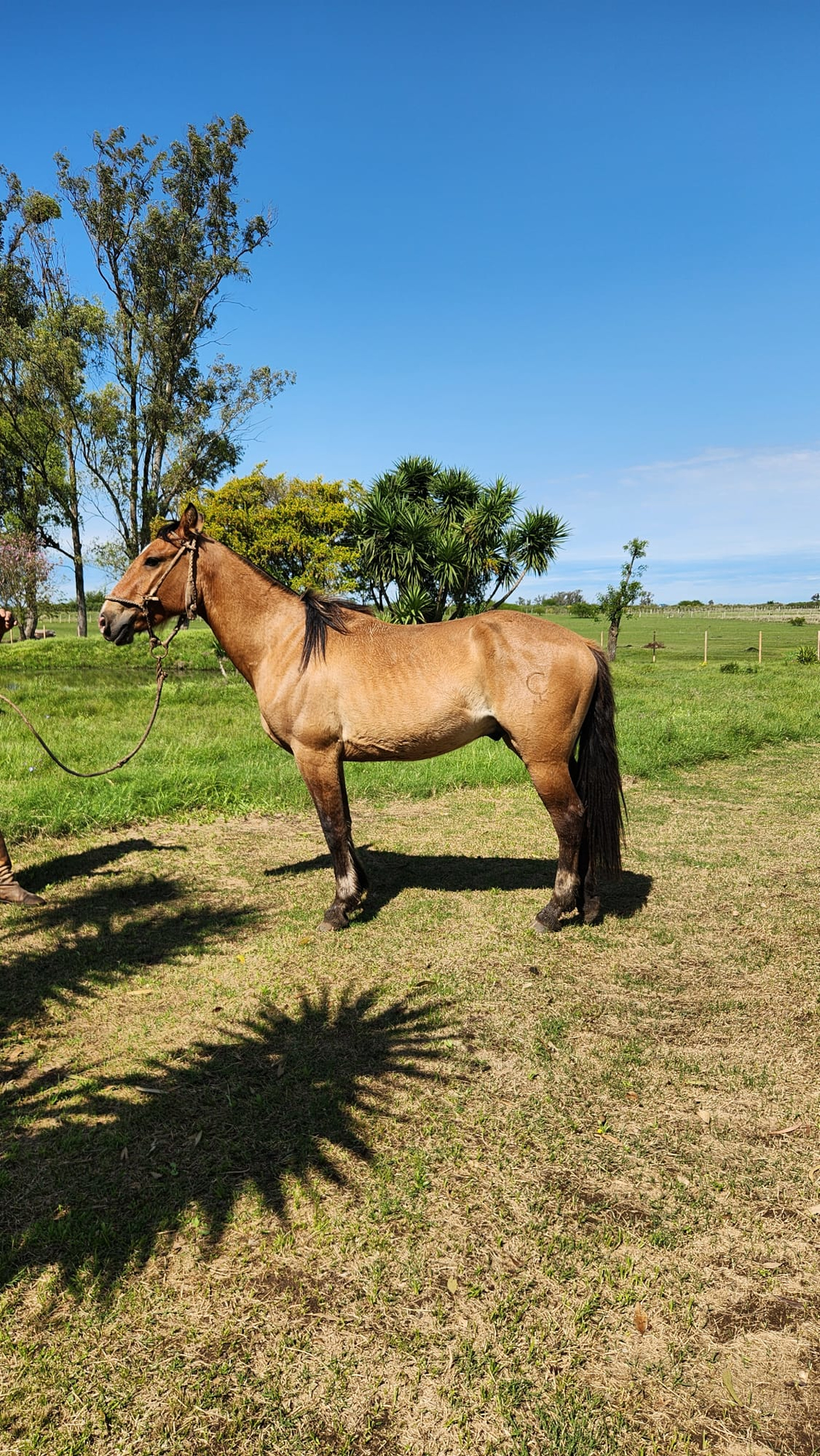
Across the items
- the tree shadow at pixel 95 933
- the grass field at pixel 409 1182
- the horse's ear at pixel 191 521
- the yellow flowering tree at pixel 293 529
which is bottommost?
the grass field at pixel 409 1182

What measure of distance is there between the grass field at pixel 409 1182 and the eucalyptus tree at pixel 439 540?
20.5 m

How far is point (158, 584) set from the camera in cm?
536

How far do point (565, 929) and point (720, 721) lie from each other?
30.6 ft

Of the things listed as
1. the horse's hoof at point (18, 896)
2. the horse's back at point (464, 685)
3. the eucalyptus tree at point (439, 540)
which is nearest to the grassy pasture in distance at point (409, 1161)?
the horse's hoof at point (18, 896)

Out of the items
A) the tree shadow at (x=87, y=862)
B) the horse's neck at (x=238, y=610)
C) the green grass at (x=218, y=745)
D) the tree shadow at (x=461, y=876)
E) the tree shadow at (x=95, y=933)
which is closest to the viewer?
the tree shadow at (x=95, y=933)

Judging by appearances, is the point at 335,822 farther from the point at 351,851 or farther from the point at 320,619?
the point at 320,619

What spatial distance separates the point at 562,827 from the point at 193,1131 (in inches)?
116

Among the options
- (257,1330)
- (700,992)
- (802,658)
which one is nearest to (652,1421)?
(257,1330)

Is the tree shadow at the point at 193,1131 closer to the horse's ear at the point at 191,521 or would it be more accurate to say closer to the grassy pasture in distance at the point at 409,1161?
the grassy pasture in distance at the point at 409,1161

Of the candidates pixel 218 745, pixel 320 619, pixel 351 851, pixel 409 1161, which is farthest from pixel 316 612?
pixel 218 745

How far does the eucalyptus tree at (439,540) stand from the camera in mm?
25344

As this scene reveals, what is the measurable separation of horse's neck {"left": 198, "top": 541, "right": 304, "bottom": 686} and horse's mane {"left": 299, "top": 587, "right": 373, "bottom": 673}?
0.40 feet

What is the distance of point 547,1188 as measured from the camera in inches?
110

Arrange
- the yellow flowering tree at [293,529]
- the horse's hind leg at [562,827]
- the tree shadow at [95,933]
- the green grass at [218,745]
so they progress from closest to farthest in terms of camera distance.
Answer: the tree shadow at [95,933] → the horse's hind leg at [562,827] → the green grass at [218,745] → the yellow flowering tree at [293,529]
